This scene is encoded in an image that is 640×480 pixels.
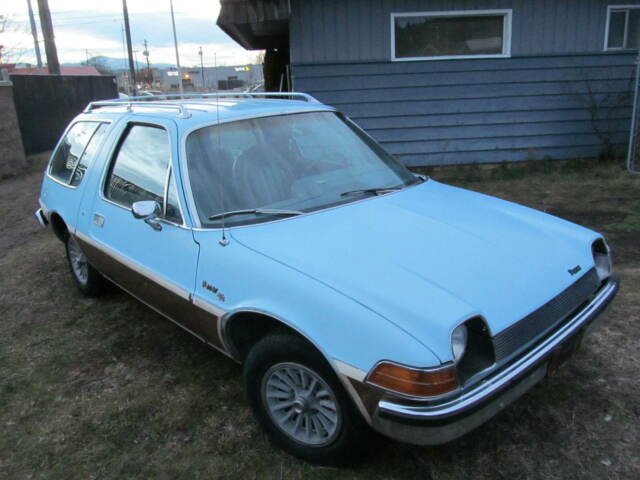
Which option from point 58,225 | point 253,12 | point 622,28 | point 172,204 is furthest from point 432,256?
Result: point 622,28

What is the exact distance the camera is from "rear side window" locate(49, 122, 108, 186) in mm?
4168

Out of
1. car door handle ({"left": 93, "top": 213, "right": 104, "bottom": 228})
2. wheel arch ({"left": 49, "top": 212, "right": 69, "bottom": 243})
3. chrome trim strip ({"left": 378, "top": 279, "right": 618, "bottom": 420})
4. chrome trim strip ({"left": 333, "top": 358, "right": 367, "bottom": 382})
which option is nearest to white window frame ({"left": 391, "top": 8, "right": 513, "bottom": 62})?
wheel arch ({"left": 49, "top": 212, "right": 69, "bottom": 243})

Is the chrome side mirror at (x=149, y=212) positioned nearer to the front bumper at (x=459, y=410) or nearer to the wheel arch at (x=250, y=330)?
the wheel arch at (x=250, y=330)

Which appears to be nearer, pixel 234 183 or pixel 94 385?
pixel 234 183

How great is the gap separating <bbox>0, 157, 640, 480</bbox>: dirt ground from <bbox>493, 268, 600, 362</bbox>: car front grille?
2.16 ft

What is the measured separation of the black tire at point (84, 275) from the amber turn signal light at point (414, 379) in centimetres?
316

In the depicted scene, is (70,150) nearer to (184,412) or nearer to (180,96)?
(180,96)

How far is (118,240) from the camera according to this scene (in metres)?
3.57

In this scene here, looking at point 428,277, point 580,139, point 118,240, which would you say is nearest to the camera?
point 428,277

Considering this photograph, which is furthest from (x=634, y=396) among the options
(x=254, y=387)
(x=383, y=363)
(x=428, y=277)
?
(x=254, y=387)

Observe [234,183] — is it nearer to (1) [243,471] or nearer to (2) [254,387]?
(2) [254,387]

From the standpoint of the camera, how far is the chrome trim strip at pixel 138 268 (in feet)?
9.92

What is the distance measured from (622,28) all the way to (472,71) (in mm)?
2480

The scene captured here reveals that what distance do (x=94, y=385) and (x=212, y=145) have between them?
1.72m
